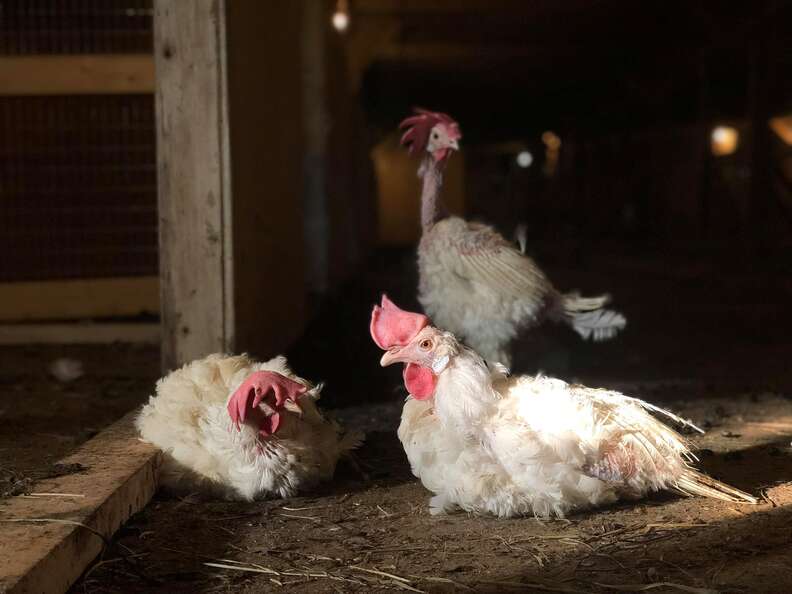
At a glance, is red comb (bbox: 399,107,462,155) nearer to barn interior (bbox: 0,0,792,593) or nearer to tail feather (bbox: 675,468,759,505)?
barn interior (bbox: 0,0,792,593)

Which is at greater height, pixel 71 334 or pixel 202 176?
pixel 202 176

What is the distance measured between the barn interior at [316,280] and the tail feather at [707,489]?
8 centimetres

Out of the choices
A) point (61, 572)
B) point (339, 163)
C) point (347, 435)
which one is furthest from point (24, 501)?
point (339, 163)

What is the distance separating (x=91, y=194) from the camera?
26.6 ft

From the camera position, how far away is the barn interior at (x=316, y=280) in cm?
336

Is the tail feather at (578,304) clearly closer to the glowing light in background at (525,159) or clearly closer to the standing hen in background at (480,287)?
the standing hen in background at (480,287)

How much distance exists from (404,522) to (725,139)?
17.4 m

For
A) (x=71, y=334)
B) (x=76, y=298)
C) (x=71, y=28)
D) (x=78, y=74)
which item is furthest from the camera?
(x=76, y=298)

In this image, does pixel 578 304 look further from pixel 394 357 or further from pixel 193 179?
pixel 193 179

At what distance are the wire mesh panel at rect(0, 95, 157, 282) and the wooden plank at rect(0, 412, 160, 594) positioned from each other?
405 cm

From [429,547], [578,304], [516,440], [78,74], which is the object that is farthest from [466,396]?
[78,74]

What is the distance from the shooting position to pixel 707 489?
Result: 12.6ft

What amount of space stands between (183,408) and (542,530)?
174 cm

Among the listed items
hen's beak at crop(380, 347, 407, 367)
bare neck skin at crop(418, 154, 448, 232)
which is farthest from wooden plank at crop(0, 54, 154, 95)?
hen's beak at crop(380, 347, 407, 367)
